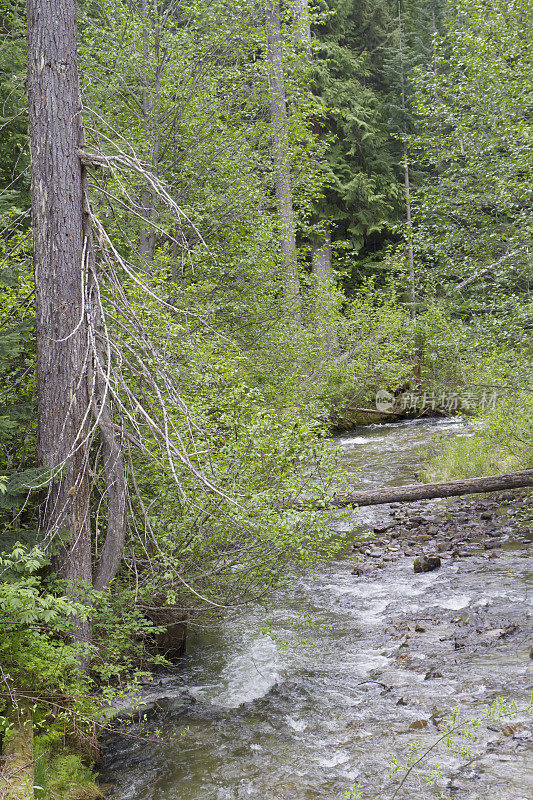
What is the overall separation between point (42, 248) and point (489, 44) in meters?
8.74

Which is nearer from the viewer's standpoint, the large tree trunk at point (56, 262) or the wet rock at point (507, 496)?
the large tree trunk at point (56, 262)

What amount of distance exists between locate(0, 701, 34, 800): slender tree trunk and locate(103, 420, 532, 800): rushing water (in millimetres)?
1072

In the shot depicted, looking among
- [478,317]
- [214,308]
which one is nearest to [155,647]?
[214,308]

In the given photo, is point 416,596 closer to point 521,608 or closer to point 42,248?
point 521,608

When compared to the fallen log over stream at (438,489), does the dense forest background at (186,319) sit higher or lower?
higher

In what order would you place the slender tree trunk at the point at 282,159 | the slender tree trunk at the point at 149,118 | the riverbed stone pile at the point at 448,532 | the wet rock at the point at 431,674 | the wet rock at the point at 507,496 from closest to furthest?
the wet rock at the point at 431,674, the riverbed stone pile at the point at 448,532, the slender tree trunk at the point at 149,118, the wet rock at the point at 507,496, the slender tree trunk at the point at 282,159

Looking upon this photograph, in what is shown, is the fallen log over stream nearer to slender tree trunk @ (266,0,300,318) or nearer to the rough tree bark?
slender tree trunk @ (266,0,300,318)

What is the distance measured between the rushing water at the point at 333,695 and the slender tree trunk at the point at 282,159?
605 centimetres

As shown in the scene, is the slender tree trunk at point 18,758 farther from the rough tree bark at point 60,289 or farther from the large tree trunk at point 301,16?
the large tree trunk at point 301,16

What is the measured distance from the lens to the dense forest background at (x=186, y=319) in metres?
5.36

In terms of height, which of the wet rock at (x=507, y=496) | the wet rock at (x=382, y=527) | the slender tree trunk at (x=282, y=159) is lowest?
the wet rock at (x=382, y=527)

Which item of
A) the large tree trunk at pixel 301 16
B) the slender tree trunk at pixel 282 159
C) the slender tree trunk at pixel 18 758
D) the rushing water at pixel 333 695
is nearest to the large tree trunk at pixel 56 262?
the slender tree trunk at pixel 18 758

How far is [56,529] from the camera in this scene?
507cm

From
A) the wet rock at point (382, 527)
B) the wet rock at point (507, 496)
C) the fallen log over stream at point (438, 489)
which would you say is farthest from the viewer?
the wet rock at point (507, 496)
